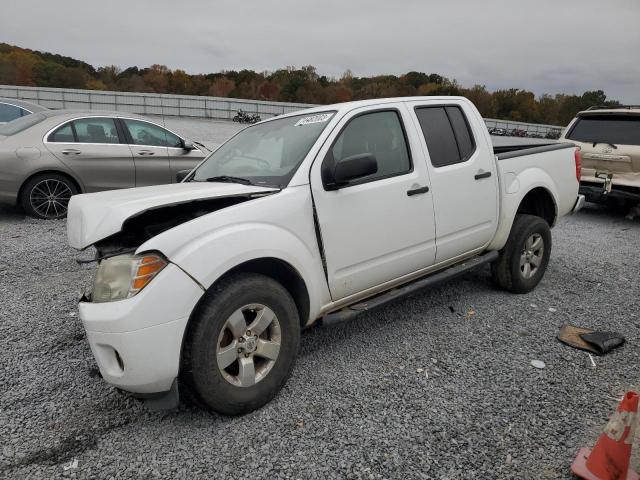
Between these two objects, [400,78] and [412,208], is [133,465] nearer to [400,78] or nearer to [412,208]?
[412,208]

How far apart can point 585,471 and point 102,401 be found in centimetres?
267

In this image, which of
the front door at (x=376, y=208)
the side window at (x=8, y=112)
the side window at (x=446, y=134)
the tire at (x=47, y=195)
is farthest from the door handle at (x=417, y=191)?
the side window at (x=8, y=112)

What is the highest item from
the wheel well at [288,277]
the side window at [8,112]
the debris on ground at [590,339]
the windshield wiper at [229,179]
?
the side window at [8,112]

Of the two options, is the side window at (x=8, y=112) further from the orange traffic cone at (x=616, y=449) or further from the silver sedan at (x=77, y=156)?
the orange traffic cone at (x=616, y=449)

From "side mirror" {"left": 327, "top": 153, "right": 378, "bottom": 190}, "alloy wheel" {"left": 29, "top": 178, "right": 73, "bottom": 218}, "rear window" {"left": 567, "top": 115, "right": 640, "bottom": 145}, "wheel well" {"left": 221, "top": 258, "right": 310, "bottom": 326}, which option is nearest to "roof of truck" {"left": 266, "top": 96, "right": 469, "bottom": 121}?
"side mirror" {"left": 327, "top": 153, "right": 378, "bottom": 190}

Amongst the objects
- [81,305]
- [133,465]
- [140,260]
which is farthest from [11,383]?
[140,260]

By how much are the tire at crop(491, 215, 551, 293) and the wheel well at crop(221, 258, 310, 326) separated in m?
2.41

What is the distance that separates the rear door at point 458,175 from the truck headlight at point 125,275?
220cm

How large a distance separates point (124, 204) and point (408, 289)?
6.81 feet

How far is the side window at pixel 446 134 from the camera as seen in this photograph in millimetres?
3701

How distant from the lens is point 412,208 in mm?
3400

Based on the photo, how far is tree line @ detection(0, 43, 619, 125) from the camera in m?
40.0

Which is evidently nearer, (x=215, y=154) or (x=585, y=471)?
(x=585, y=471)

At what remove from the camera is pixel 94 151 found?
6965mm
